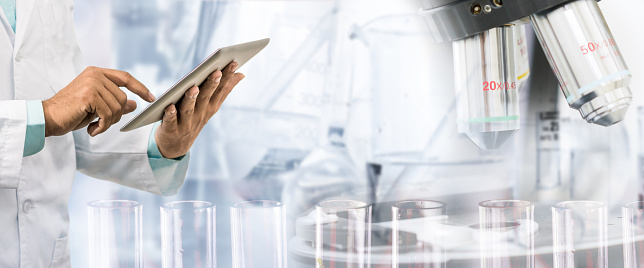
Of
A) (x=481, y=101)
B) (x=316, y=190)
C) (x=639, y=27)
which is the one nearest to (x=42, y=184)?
(x=481, y=101)

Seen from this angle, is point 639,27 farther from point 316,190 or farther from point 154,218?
point 154,218

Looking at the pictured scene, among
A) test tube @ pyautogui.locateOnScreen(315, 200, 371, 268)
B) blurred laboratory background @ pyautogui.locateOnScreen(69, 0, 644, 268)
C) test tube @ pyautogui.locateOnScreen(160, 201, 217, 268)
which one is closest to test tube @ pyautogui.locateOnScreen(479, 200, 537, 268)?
test tube @ pyautogui.locateOnScreen(315, 200, 371, 268)

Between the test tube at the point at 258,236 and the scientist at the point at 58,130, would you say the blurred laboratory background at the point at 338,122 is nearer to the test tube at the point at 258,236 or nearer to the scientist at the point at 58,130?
the scientist at the point at 58,130

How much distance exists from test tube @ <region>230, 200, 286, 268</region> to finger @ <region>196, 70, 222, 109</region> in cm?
19

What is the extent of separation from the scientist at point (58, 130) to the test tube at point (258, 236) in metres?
0.20

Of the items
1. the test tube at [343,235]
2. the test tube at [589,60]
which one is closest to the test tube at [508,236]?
the test tube at [343,235]

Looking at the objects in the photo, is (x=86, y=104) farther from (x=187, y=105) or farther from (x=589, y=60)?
(x=589, y=60)

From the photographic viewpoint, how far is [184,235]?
0.91m

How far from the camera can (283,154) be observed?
208 centimetres

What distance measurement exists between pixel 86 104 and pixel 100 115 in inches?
1.2

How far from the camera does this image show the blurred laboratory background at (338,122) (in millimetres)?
1957

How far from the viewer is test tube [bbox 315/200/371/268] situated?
2.89ft

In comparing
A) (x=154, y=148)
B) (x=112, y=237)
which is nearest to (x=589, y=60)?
(x=112, y=237)

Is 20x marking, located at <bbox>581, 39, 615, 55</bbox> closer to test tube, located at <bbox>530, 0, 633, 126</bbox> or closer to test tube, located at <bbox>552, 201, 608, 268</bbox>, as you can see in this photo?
test tube, located at <bbox>530, 0, 633, 126</bbox>
